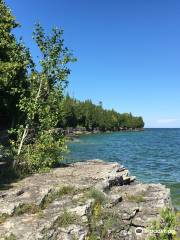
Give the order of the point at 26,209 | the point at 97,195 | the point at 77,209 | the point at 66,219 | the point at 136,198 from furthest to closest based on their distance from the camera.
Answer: the point at 136,198 < the point at 97,195 < the point at 26,209 < the point at 77,209 < the point at 66,219

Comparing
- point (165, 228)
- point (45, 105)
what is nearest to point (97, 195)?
point (165, 228)

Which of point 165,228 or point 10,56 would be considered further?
point 10,56

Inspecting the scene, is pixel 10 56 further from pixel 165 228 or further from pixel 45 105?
pixel 165 228

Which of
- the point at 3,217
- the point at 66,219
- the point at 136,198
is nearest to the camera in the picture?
the point at 66,219

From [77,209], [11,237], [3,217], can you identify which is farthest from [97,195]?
[11,237]

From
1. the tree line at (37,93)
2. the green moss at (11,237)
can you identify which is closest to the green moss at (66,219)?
the green moss at (11,237)

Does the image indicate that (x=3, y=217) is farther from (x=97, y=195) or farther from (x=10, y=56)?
(x=10, y=56)

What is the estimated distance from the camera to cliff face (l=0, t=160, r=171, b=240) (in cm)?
1321

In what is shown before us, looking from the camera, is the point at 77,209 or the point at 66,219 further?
the point at 77,209

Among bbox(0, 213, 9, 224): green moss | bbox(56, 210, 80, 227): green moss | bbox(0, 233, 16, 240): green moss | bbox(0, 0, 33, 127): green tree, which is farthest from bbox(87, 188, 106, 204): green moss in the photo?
bbox(0, 0, 33, 127): green tree

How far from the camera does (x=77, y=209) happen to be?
1447 cm

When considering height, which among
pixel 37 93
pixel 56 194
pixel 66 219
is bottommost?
pixel 66 219

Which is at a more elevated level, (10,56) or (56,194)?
(10,56)

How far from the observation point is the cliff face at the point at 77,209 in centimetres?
1321
